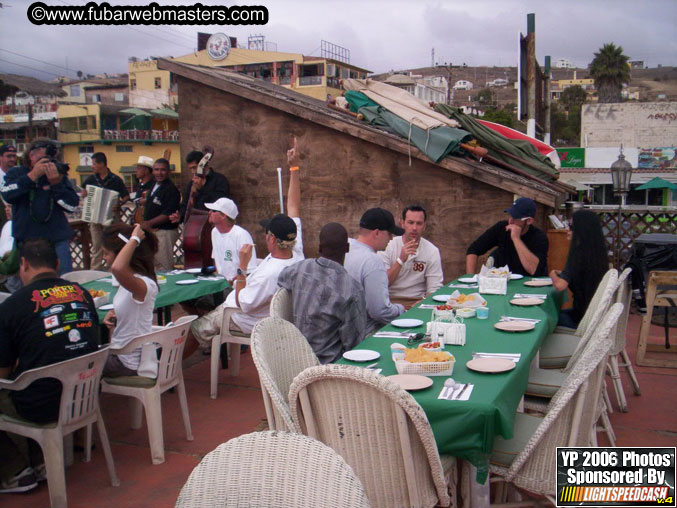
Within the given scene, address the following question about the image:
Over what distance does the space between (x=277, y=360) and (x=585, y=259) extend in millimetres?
3354

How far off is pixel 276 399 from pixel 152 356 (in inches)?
75.5

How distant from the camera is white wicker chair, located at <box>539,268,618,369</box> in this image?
4.59 m

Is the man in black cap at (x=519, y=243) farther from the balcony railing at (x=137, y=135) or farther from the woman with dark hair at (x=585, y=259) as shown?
the balcony railing at (x=137, y=135)

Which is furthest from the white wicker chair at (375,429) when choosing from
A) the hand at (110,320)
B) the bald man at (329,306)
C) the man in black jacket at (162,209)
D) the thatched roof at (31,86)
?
the thatched roof at (31,86)

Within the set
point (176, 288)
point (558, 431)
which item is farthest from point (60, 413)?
point (558, 431)

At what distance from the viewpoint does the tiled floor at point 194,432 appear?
3.93 m

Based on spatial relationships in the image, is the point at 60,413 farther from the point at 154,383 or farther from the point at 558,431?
the point at 558,431

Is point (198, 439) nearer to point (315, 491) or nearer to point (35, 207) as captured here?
point (315, 491)

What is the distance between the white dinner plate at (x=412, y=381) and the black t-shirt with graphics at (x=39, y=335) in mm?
2034

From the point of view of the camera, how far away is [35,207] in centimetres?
708

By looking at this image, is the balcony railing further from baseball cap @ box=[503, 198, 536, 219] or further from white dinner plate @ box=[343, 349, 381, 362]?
white dinner plate @ box=[343, 349, 381, 362]

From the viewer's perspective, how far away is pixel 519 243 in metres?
6.55

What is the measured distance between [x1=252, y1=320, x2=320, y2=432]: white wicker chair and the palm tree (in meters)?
54.1

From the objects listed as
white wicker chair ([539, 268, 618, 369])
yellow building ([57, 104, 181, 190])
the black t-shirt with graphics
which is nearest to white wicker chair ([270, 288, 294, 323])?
the black t-shirt with graphics
